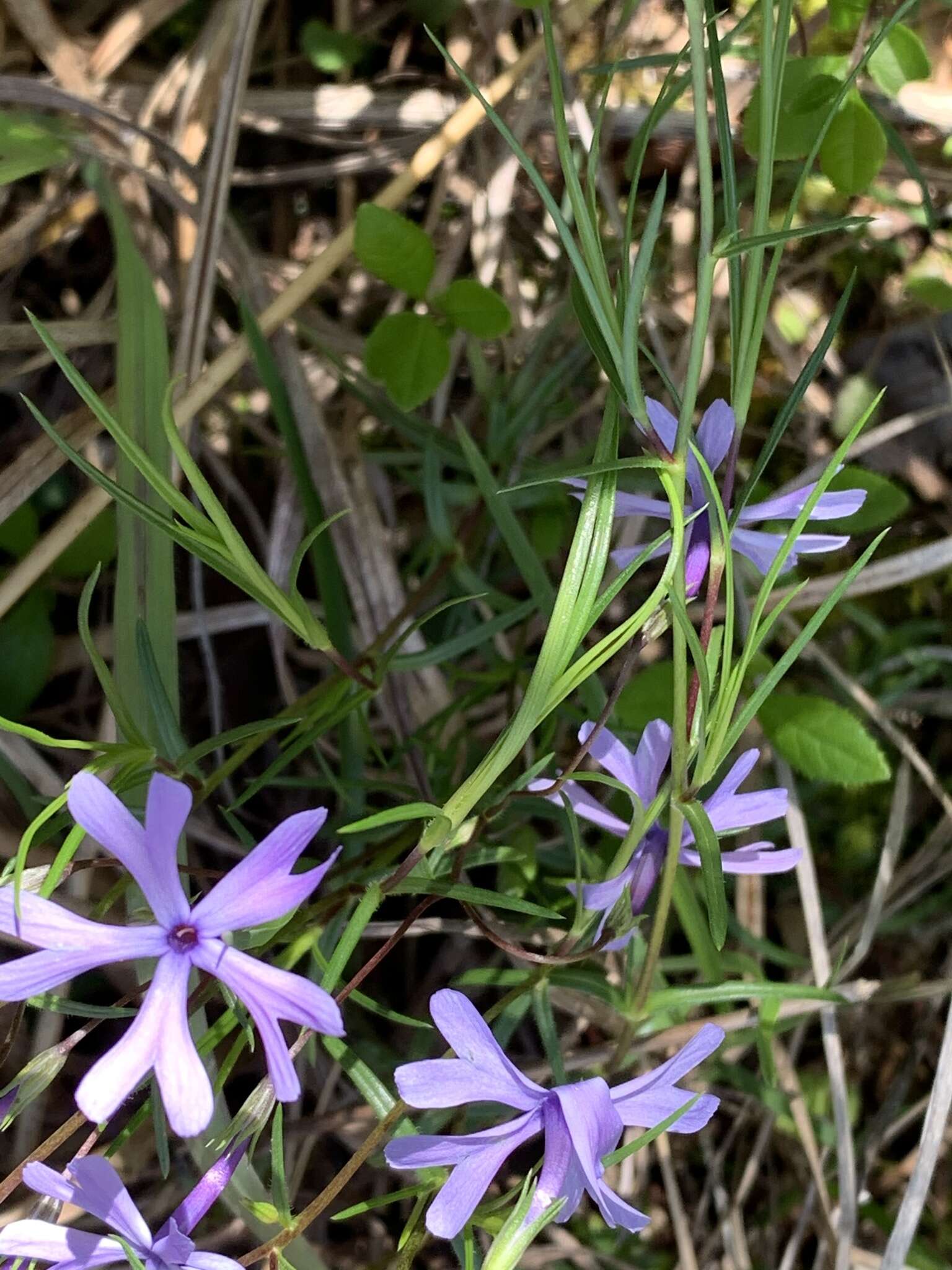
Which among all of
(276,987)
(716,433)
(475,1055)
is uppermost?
(716,433)

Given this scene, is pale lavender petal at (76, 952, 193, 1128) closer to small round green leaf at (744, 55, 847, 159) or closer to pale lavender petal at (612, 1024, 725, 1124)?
pale lavender petal at (612, 1024, 725, 1124)

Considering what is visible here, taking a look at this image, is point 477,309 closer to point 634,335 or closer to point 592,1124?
point 634,335

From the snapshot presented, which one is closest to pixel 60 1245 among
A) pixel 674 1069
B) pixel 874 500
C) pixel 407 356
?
pixel 674 1069

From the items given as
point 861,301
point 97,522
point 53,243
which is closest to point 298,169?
point 53,243

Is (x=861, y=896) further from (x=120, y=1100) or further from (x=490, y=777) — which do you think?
(x=120, y=1100)

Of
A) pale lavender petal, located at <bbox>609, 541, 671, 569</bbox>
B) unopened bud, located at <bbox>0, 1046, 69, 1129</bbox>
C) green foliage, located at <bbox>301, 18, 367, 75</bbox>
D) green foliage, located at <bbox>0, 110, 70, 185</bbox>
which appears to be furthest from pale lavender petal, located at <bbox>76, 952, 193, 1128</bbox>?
green foliage, located at <bbox>301, 18, 367, 75</bbox>

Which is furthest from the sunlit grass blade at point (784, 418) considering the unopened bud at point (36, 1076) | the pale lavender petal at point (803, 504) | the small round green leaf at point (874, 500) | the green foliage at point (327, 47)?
the green foliage at point (327, 47)
